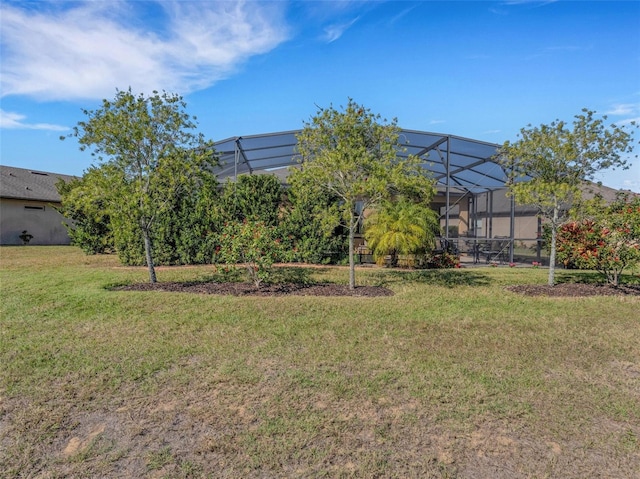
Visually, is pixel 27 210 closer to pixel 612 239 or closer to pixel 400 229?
pixel 400 229

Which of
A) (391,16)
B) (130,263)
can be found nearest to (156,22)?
(391,16)

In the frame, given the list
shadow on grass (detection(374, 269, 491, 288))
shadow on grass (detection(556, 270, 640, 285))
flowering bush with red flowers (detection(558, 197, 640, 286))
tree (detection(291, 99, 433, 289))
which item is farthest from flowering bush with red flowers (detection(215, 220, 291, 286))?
shadow on grass (detection(556, 270, 640, 285))

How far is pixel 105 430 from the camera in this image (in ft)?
8.77

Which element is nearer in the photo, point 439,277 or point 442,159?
point 439,277

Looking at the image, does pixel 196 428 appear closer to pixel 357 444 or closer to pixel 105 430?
pixel 105 430

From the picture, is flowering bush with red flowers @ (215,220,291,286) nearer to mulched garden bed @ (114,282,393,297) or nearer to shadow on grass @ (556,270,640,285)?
mulched garden bed @ (114,282,393,297)

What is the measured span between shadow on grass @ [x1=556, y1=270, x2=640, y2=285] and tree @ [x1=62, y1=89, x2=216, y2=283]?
9109 millimetres

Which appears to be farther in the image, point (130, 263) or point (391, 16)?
point (130, 263)

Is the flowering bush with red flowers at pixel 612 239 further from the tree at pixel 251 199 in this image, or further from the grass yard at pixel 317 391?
the tree at pixel 251 199

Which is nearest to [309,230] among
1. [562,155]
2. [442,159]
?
[442,159]

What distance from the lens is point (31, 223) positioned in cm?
2173

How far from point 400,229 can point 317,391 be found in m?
7.88

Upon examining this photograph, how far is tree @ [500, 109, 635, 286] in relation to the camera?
7.64 m

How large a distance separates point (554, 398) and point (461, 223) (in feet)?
55.0
